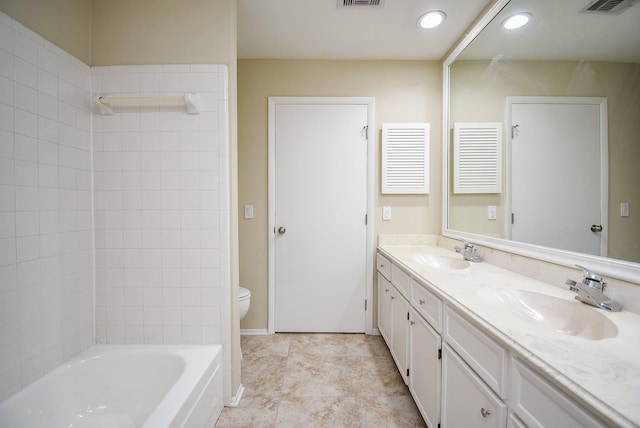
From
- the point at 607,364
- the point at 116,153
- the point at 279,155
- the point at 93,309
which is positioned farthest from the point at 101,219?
the point at 607,364

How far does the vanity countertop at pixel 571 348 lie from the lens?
0.49 metres

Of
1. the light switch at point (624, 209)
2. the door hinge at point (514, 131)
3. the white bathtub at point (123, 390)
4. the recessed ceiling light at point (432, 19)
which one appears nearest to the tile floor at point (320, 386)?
the white bathtub at point (123, 390)

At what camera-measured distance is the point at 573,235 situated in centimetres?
113

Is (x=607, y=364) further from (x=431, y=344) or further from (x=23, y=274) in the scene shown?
(x=23, y=274)

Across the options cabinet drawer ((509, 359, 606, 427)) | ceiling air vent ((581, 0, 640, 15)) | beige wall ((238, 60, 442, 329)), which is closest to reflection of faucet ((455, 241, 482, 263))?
beige wall ((238, 60, 442, 329))

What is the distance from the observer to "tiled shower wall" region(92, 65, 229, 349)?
1.45 m

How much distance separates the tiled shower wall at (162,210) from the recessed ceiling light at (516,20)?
1720 mm

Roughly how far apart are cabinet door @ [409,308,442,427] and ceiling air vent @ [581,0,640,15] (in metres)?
1.46

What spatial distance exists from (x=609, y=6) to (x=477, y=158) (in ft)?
3.16

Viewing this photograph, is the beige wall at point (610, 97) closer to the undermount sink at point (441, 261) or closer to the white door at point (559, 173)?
the white door at point (559, 173)

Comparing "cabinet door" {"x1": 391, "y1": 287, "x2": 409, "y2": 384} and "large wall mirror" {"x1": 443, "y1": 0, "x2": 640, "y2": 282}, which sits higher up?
"large wall mirror" {"x1": 443, "y1": 0, "x2": 640, "y2": 282}

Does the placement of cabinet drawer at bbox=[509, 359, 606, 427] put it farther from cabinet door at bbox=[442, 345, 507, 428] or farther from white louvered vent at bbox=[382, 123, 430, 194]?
white louvered vent at bbox=[382, 123, 430, 194]

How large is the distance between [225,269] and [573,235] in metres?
1.79

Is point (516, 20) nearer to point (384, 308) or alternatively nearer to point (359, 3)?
point (359, 3)
